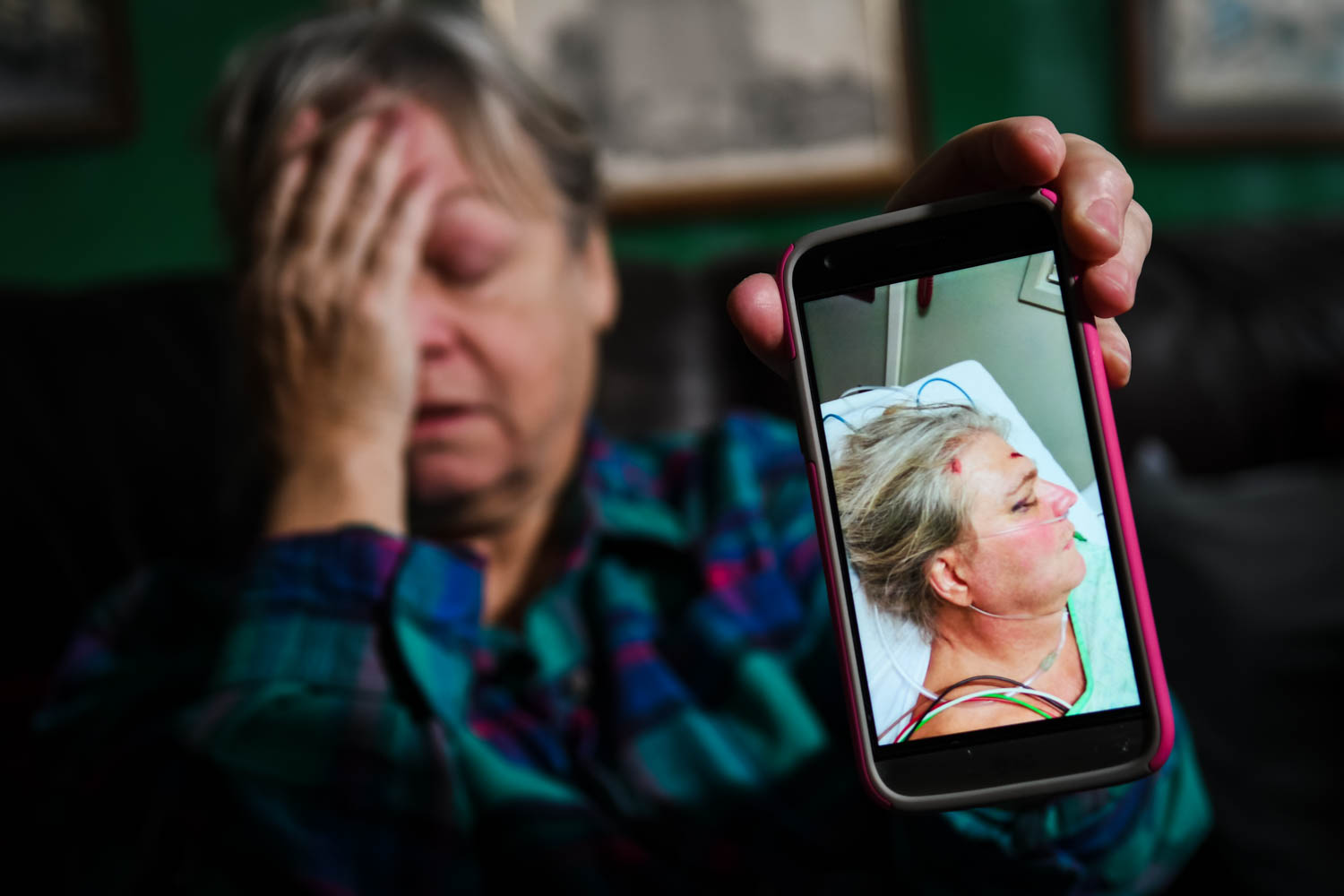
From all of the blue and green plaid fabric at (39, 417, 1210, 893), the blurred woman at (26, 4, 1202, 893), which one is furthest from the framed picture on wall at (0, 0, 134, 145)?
the blue and green plaid fabric at (39, 417, 1210, 893)

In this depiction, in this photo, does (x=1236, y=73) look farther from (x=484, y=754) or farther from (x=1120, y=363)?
(x=484, y=754)

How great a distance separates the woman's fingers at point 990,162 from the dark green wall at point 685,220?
787 mm

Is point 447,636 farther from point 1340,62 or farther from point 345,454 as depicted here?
point 1340,62

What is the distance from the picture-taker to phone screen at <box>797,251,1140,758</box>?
261mm

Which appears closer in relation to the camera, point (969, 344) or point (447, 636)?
point (969, 344)

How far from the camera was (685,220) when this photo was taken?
1181 mm

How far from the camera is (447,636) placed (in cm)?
53

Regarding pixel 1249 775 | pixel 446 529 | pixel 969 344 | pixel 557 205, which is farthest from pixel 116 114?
pixel 1249 775

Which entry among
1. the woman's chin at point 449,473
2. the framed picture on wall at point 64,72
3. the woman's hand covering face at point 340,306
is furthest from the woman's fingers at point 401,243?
the framed picture on wall at point 64,72

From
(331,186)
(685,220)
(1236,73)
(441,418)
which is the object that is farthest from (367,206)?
(1236,73)

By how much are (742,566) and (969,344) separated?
367mm

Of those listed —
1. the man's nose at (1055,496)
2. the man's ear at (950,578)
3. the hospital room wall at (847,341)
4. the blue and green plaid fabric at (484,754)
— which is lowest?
the blue and green plaid fabric at (484,754)

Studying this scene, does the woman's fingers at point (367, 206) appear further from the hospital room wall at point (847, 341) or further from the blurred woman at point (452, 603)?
the hospital room wall at point (847, 341)

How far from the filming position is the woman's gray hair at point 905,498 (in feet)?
0.86
